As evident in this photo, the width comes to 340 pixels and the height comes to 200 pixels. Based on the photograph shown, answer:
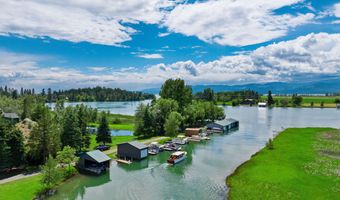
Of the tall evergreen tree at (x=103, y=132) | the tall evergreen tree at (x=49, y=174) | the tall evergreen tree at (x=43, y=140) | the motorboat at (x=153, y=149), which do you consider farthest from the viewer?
the tall evergreen tree at (x=103, y=132)

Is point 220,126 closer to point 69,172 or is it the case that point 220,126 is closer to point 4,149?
point 69,172

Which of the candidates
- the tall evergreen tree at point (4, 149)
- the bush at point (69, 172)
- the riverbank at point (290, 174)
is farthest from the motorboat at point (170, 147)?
the tall evergreen tree at point (4, 149)

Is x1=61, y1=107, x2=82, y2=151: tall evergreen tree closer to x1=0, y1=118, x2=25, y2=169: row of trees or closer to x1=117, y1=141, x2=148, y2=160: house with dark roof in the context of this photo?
x1=117, y1=141, x2=148, y2=160: house with dark roof

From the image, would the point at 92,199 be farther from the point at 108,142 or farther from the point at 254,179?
the point at 108,142

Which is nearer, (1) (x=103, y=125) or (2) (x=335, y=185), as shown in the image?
(2) (x=335, y=185)

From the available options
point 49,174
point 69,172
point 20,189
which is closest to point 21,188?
point 20,189

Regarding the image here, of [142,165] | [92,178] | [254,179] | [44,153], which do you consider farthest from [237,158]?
[44,153]

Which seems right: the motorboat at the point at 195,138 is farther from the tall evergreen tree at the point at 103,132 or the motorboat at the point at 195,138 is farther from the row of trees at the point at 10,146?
the row of trees at the point at 10,146
